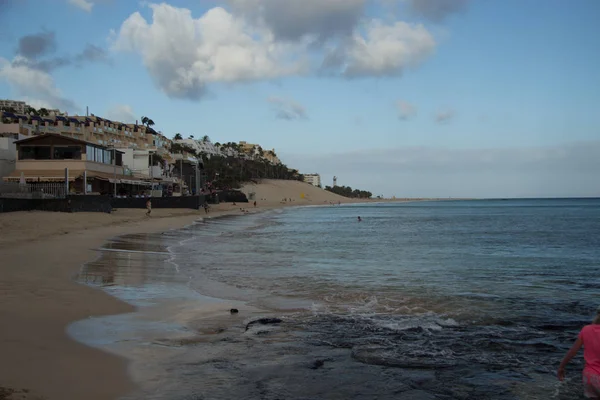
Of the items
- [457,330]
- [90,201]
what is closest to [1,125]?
→ [90,201]

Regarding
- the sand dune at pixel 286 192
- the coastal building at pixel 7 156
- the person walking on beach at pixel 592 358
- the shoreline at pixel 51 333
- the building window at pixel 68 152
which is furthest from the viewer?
the sand dune at pixel 286 192

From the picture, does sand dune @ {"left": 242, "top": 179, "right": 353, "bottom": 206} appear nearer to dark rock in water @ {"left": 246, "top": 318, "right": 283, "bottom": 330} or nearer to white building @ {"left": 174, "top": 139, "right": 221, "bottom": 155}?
Result: white building @ {"left": 174, "top": 139, "right": 221, "bottom": 155}

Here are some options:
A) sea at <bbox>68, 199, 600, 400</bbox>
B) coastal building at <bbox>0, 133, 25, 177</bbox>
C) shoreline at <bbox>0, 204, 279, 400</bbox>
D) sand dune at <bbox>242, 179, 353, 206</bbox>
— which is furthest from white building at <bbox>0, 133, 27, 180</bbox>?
sand dune at <bbox>242, 179, 353, 206</bbox>

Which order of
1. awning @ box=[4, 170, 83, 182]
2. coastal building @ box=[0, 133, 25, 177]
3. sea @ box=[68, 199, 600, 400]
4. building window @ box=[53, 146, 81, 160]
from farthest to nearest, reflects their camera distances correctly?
1. coastal building @ box=[0, 133, 25, 177]
2. building window @ box=[53, 146, 81, 160]
3. awning @ box=[4, 170, 83, 182]
4. sea @ box=[68, 199, 600, 400]

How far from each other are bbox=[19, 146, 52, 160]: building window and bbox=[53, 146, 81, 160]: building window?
0.61m

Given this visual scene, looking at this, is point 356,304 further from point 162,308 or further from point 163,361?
point 163,361

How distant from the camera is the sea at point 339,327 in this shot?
5.30 meters

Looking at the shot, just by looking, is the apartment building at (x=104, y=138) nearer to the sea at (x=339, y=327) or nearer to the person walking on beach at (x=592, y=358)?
the sea at (x=339, y=327)

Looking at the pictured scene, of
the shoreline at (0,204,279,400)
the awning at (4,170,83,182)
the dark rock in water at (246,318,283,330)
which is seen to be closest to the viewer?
the shoreline at (0,204,279,400)

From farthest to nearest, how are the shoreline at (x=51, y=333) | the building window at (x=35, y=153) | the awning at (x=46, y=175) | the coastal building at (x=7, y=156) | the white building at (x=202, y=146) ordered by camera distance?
the white building at (x=202, y=146) → the coastal building at (x=7, y=156) → the building window at (x=35, y=153) → the awning at (x=46, y=175) → the shoreline at (x=51, y=333)

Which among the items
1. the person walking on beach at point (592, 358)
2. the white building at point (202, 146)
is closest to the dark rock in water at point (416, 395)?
the person walking on beach at point (592, 358)

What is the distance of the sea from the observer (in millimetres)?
5301

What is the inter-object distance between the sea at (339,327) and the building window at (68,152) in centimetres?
2922

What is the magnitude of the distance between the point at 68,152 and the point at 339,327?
40368mm
